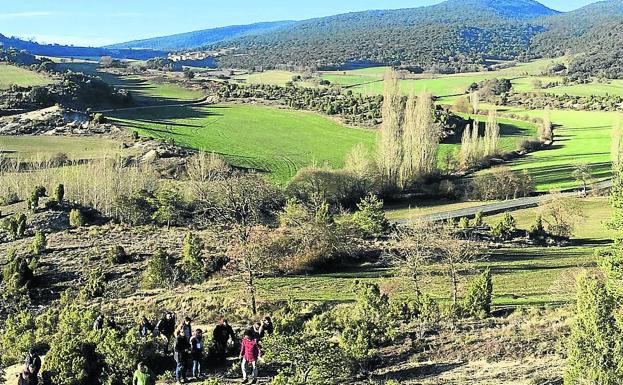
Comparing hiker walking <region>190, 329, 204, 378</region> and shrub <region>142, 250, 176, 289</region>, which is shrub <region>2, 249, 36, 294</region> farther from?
hiker walking <region>190, 329, 204, 378</region>

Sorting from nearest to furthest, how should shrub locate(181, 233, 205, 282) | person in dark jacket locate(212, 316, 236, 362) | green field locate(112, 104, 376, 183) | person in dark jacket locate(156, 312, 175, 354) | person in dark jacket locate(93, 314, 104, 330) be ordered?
person in dark jacket locate(212, 316, 236, 362)
person in dark jacket locate(93, 314, 104, 330)
person in dark jacket locate(156, 312, 175, 354)
shrub locate(181, 233, 205, 282)
green field locate(112, 104, 376, 183)

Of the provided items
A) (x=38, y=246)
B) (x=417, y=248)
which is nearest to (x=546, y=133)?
(x=417, y=248)

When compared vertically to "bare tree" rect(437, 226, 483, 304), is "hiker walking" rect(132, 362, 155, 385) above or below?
above

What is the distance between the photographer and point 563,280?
21750 millimetres

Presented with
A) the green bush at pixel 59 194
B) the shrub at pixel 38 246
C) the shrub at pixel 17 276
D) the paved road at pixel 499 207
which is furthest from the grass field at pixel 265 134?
the shrub at pixel 17 276

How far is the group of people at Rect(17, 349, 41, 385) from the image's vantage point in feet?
42.3

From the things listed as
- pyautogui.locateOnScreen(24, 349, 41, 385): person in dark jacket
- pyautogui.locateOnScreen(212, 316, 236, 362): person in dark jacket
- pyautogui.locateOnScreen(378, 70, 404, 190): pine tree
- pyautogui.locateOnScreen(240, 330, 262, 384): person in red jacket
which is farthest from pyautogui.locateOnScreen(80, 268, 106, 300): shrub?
pyautogui.locateOnScreen(378, 70, 404, 190): pine tree

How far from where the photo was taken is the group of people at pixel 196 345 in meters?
13.3

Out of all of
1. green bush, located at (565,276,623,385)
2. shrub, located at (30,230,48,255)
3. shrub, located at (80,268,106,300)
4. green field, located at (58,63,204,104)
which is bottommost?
shrub, located at (80,268,106,300)

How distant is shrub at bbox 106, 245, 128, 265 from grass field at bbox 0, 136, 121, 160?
32.1 m

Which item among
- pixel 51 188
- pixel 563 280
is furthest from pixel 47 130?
pixel 563 280

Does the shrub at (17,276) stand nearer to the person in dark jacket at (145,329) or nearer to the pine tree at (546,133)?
the person in dark jacket at (145,329)

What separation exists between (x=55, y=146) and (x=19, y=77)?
1635 inches

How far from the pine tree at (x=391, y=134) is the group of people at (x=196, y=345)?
140 ft
